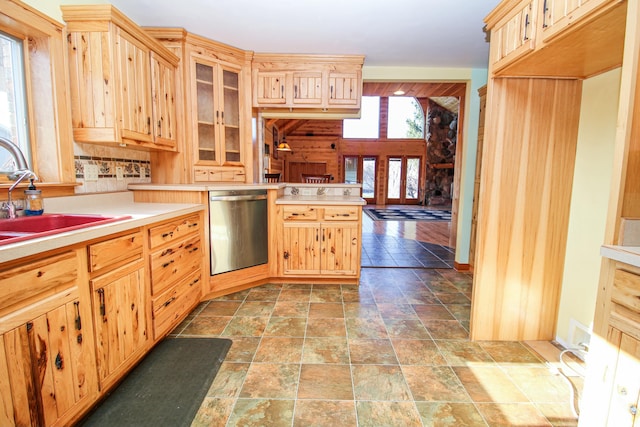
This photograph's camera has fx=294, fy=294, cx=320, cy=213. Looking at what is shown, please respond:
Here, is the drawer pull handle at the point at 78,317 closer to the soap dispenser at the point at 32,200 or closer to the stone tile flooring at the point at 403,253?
the soap dispenser at the point at 32,200

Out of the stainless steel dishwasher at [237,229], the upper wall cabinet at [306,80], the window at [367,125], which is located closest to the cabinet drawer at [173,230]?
the stainless steel dishwasher at [237,229]

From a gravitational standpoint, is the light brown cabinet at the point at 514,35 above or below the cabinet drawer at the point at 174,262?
above

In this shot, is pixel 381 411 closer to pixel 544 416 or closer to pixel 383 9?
pixel 544 416

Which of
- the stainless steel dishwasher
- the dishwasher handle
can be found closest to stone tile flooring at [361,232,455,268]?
the stainless steel dishwasher

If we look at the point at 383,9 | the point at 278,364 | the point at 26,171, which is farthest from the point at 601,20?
the point at 26,171

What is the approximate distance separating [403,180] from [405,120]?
2508 millimetres

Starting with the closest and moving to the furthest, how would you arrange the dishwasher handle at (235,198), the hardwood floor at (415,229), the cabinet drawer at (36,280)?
1. the cabinet drawer at (36,280)
2. the dishwasher handle at (235,198)
3. the hardwood floor at (415,229)

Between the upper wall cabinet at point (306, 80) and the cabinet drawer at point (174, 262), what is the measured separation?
176 centimetres

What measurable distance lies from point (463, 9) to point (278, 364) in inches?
115

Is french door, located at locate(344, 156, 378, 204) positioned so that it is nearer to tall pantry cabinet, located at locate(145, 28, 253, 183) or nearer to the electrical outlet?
tall pantry cabinet, located at locate(145, 28, 253, 183)

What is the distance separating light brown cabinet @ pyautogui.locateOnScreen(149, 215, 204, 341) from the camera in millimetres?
1867

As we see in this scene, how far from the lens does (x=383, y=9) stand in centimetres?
233

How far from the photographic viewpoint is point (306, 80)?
10.6 ft

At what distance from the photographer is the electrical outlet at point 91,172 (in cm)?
211
